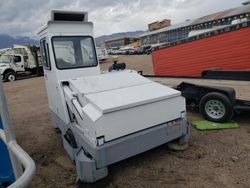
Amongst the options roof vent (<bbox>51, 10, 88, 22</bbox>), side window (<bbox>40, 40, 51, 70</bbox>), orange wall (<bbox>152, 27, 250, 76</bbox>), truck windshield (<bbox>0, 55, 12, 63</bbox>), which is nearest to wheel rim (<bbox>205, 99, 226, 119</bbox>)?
orange wall (<bbox>152, 27, 250, 76</bbox>)

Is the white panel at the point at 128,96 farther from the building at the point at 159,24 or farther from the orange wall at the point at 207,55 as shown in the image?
the building at the point at 159,24

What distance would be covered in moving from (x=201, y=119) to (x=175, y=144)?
187 centimetres

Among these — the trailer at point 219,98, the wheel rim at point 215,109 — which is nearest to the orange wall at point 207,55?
the trailer at point 219,98

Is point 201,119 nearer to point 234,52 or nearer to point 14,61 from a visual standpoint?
point 234,52

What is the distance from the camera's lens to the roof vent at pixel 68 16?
4.59 m

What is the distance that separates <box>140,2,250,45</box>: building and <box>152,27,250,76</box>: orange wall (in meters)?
25.5

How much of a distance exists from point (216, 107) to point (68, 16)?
3735mm

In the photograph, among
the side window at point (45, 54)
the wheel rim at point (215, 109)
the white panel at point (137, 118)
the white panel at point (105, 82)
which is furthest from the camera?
the wheel rim at point (215, 109)

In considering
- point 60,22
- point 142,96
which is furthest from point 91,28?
point 142,96

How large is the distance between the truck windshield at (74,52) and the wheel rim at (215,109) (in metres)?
Result: 2.76

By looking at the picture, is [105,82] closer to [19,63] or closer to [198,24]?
[19,63]

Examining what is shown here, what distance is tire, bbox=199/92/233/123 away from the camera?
5219mm

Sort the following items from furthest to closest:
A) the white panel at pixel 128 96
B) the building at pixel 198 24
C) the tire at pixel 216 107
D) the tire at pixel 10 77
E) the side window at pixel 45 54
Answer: the building at pixel 198 24 < the tire at pixel 10 77 < the tire at pixel 216 107 < the side window at pixel 45 54 < the white panel at pixel 128 96

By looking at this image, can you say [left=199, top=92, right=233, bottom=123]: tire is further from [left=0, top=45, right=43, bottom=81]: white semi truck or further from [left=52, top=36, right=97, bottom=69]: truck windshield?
[left=0, top=45, right=43, bottom=81]: white semi truck
